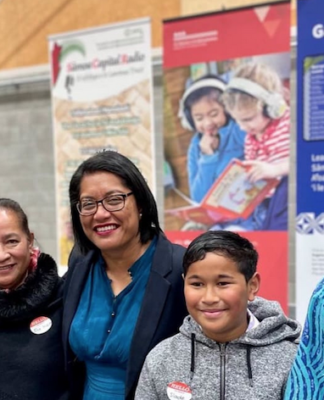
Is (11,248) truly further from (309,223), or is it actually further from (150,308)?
(309,223)

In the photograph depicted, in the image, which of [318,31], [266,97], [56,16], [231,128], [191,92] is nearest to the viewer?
[318,31]

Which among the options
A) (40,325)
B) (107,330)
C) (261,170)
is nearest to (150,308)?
(107,330)

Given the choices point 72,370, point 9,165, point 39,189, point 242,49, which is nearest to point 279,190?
point 242,49

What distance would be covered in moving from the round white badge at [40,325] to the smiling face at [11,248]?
Answer: 0.14m

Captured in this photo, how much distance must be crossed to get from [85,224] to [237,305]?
49cm

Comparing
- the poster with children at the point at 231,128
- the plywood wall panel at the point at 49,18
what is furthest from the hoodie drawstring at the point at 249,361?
the plywood wall panel at the point at 49,18

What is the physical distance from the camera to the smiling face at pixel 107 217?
134 centimetres

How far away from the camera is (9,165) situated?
4.70 m

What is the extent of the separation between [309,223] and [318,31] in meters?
1.00

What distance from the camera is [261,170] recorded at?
289 cm

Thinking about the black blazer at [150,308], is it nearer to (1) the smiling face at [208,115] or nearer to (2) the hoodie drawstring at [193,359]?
(2) the hoodie drawstring at [193,359]

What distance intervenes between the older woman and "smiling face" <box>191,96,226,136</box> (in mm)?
1707

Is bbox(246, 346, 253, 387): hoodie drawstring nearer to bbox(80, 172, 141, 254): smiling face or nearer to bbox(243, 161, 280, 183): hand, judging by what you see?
bbox(80, 172, 141, 254): smiling face

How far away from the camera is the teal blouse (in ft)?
4.49
